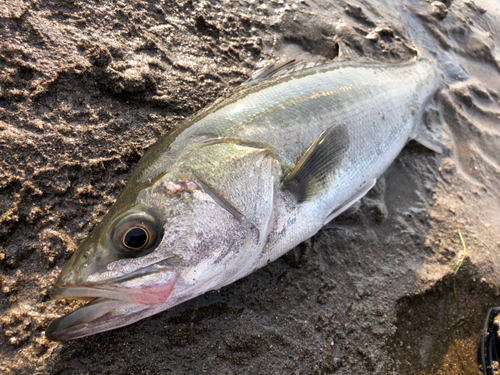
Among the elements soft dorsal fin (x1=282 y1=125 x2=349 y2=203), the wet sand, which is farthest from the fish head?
soft dorsal fin (x1=282 y1=125 x2=349 y2=203)

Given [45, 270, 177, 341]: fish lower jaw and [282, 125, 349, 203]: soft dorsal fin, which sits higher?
[282, 125, 349, 203]: soft dorsal fin

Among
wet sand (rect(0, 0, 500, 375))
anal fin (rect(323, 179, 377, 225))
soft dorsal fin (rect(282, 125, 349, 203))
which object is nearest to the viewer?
wet sand (rect(0, 0, 500, 375))

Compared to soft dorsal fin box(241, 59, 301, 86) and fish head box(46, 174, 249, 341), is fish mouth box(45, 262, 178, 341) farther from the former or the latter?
soft dorsal fin box(241, 59, 301, 86)

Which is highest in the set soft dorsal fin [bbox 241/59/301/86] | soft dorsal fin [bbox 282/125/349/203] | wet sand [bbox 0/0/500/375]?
soft dorsal fin [bbox 241/59/301/86]

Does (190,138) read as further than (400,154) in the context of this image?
No

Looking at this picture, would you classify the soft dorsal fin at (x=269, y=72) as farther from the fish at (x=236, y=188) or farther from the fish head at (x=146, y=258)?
the fish head at (x=146, y=258)

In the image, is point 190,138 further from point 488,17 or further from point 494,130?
point 488,17

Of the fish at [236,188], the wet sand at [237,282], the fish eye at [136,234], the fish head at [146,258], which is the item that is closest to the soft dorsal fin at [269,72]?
the fish at [236,188]

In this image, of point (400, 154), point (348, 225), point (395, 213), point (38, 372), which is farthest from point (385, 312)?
point (38, 372)
